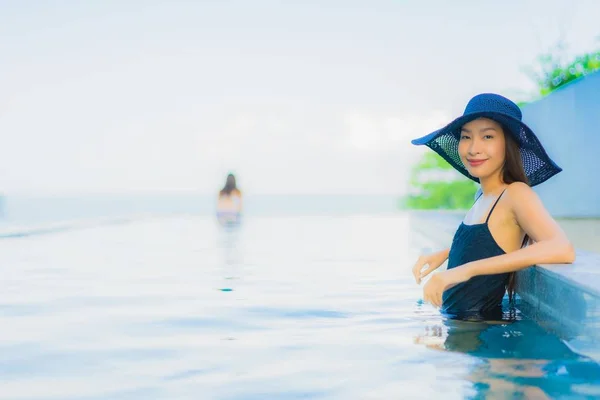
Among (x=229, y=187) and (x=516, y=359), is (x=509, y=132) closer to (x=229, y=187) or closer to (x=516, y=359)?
(x=516, y=359)

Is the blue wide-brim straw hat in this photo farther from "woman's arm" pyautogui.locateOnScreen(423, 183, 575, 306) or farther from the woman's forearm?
the woman's forearm

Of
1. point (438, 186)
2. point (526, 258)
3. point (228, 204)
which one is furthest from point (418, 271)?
point (438, 186)

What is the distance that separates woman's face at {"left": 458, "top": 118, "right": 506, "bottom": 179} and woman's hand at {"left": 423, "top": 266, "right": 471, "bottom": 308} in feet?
1.76

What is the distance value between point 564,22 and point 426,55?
3059cm

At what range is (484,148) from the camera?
3.92 metres

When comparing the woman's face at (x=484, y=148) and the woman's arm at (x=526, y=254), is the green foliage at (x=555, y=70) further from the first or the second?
the woman's arm at (x=526, y=254)

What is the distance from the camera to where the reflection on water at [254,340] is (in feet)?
9.41

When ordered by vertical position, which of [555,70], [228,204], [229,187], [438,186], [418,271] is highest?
[555,70]

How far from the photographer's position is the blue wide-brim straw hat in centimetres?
383

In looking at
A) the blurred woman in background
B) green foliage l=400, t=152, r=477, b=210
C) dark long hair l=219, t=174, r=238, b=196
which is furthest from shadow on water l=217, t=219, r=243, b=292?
green foliage l=400, t=152, r=477, b=210

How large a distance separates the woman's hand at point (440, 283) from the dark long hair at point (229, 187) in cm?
1427

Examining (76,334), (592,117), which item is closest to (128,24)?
(592,117)

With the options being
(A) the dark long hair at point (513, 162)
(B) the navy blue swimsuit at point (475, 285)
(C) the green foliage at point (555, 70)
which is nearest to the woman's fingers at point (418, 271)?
(B) the navy blue swimsuit at point (475, 285)

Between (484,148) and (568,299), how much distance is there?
0.84m
